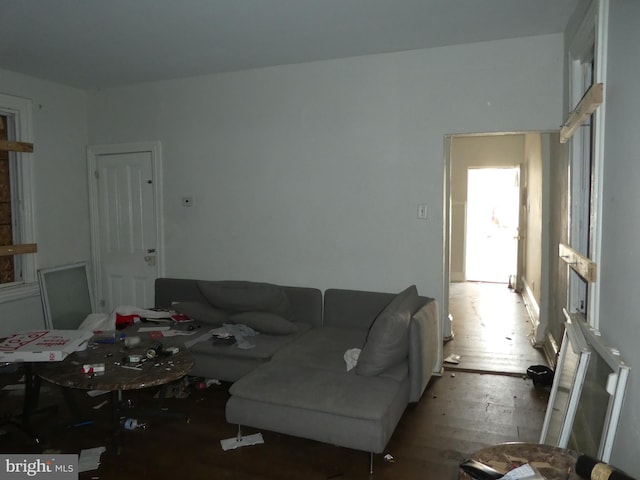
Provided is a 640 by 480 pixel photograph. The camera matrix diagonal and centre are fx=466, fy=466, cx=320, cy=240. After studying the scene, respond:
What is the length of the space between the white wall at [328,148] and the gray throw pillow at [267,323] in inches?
25.2

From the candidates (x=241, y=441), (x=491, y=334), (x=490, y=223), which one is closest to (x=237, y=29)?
(x=241, y=441)

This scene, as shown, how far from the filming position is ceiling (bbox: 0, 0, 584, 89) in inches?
113

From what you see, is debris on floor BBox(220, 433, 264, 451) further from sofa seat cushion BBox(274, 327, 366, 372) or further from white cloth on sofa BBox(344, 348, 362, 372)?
white cloth on sofa BBox(344, 348, 362, 372)

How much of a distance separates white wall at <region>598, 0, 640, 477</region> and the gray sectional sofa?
111cm

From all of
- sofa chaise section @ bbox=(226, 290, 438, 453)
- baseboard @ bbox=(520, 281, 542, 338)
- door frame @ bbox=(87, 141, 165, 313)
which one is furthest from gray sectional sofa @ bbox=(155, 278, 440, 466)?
baseboard @ bbox=(520, 281, 542, 338)

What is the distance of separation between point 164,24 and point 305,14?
3.19 feet

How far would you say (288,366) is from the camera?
9.82 feet

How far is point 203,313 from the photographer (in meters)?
3.84

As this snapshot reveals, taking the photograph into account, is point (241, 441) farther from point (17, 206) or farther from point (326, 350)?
point (17, 206)

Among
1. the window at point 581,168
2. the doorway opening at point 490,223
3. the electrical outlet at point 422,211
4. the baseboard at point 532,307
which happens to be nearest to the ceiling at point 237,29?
the window at point 581,168

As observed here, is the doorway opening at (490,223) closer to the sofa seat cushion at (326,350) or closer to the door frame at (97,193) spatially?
the sofa seat cushion at (326,350)

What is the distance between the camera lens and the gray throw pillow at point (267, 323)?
3605 millimetres

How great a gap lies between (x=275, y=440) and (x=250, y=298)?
4.20 feet

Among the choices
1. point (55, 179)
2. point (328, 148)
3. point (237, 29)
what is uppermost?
point (237, 29)
